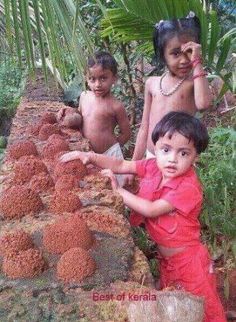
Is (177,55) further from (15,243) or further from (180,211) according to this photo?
(15,243)

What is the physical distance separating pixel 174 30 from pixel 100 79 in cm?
83

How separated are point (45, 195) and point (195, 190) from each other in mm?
631

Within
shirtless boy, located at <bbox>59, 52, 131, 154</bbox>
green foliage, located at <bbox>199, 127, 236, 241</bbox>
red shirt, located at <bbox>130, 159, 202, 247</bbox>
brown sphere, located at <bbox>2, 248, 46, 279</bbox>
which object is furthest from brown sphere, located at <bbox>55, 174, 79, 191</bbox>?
green foliage, located at <bbox>199, 127, 236, 241</bbox>

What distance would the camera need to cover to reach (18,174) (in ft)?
7.38

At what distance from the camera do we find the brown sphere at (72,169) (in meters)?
2.30

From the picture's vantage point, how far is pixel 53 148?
2.63 m

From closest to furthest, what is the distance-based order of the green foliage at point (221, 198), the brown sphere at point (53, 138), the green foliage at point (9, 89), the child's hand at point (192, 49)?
the child's hand at point (192, 49) < the brown sphere at point (53, 138) < the green foliage at point (221, 198) < the green foliage at point (9, 89)

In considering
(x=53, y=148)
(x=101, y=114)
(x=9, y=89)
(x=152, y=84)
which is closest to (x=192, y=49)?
(x=152, y=84)

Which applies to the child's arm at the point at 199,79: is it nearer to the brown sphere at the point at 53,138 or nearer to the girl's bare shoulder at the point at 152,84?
the girl's bare shoulder at the point at 152,84

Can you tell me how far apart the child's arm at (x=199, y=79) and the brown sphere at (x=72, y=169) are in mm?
715

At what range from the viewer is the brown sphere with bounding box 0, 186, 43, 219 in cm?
190

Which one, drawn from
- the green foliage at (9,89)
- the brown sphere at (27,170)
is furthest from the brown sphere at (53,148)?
the green foliage at (9,89)

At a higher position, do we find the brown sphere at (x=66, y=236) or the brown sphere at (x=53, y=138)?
the brown sphere at (x=53, y=138)

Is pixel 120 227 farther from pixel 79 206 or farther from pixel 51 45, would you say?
pixel 51 45
